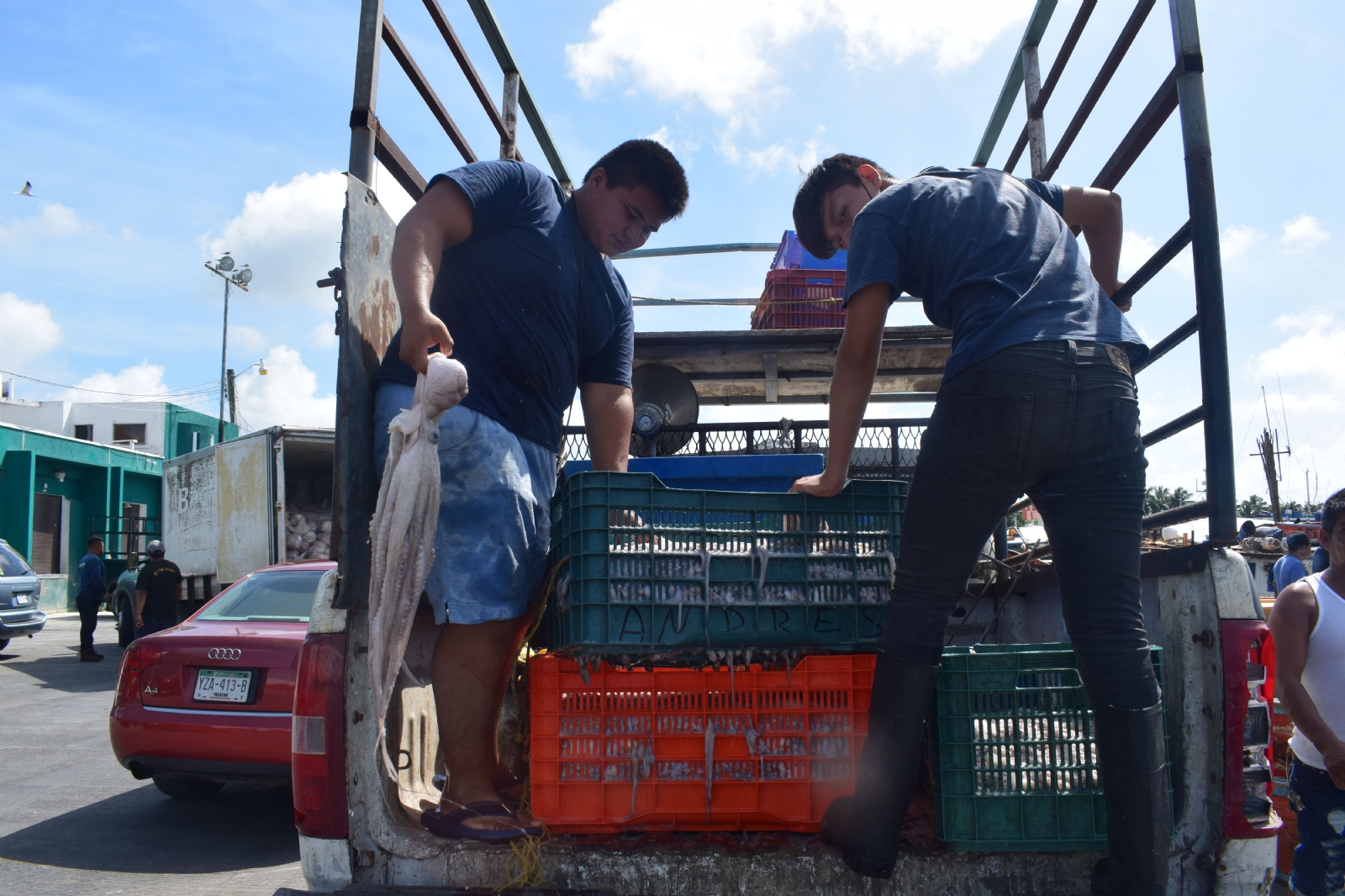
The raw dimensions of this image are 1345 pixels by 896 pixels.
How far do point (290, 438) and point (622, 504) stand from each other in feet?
32.6

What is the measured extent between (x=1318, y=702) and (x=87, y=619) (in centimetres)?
1431

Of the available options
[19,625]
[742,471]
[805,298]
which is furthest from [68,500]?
[742,471]

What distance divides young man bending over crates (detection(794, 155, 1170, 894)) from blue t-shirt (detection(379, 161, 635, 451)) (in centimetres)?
85

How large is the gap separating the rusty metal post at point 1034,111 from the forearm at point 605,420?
2.14m

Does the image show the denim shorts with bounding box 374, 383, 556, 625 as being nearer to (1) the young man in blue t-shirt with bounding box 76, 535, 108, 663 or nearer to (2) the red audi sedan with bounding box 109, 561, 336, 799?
(2) the red audi sedan with bounding box 109, 561, 336, 799

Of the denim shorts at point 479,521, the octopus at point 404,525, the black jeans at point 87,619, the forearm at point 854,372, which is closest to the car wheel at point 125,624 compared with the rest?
the black jeans at point 87,619

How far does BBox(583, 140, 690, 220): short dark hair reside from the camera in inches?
108

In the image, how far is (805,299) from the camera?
5.59 meters

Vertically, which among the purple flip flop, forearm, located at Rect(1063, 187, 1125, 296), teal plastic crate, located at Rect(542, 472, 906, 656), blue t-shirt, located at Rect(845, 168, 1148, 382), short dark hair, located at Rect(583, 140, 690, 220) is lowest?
the purple flip flop

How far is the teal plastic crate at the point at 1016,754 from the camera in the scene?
1933 mm

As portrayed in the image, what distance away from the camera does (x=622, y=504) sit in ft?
6.56

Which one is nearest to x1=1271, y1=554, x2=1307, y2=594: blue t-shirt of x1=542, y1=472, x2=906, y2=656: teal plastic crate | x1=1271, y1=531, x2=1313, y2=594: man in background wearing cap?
x1=1271, y1=531, x2=1313, y2=594: man in background wearing cap

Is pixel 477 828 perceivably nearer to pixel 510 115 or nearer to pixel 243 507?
pixel 510 115

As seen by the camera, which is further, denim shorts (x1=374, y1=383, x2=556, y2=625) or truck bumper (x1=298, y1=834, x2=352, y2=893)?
denim shorts (x1=374, y1=383, x2=556, y2=625)
